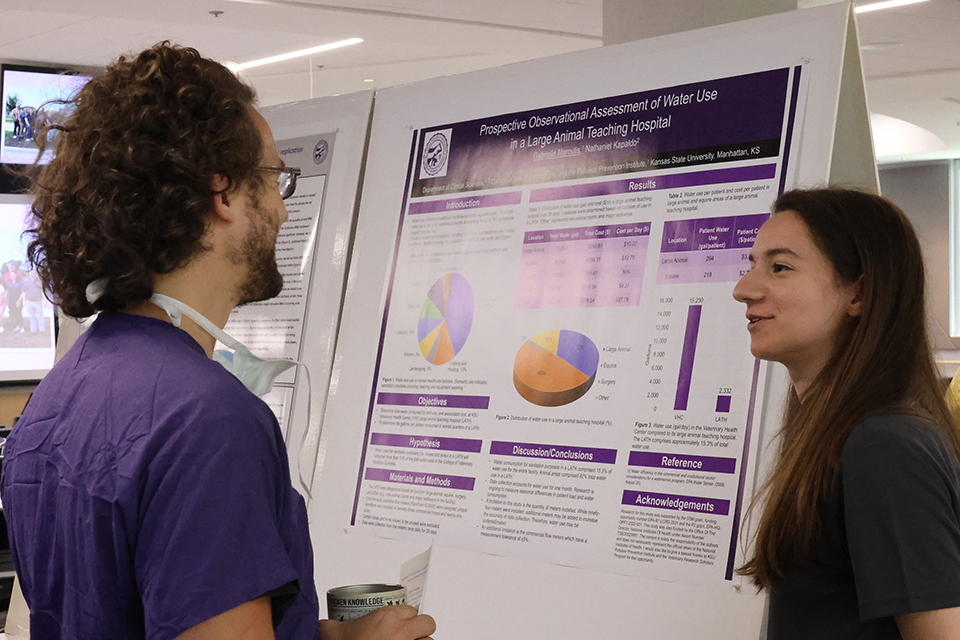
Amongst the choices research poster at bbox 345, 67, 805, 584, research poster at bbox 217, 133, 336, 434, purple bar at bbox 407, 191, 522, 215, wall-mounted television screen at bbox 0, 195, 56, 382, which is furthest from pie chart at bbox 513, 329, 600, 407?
wall-mounted television screen at bbox 0, 195, 56, 382

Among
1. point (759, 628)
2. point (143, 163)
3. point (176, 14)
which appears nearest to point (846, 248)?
point (759, 628)

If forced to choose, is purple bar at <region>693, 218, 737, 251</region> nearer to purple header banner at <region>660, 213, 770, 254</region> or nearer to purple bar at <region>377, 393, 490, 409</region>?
purple header banner at <region>660, 213, 770, 254</region>

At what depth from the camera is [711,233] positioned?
179 centimetres

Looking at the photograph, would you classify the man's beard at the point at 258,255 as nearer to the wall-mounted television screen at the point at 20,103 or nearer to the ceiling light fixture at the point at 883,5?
the ceiling light fixture at the point at 883,5

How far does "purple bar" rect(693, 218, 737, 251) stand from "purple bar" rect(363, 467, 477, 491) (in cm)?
70

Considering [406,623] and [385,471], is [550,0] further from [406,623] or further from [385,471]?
[406,623]

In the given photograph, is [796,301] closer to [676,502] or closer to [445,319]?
[676,502]

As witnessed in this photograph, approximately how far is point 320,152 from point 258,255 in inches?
55.5

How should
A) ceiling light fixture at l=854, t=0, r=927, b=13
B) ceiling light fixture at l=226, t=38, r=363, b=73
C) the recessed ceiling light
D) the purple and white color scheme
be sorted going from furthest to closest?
ceiling light fixture at l=226, t=38, r=363, b=73, the recessed ceiling light, ceiling light fixture at l=854, t=0, r=927, b=13, the purple and white color scheme

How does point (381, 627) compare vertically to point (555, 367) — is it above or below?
below

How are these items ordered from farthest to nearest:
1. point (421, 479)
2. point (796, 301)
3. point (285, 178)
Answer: point (421, 479) → point (796, 301) → point (285, 178)

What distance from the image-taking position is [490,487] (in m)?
1.98

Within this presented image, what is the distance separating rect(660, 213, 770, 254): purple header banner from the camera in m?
1.73

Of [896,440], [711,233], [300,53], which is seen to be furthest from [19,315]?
[896,440]
